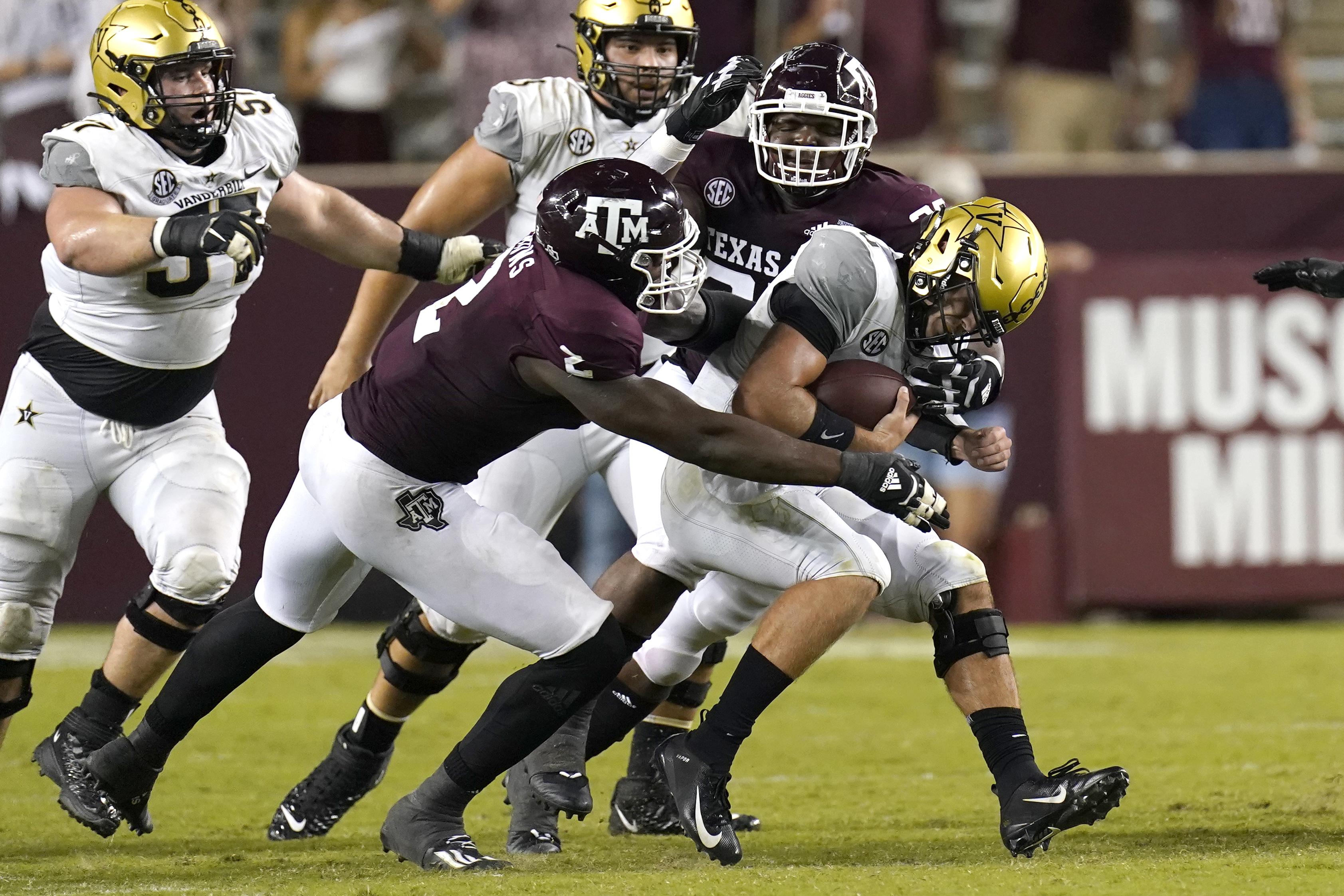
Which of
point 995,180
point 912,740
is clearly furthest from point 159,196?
point 995,180

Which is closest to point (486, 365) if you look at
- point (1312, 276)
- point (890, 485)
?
point (890, 485)

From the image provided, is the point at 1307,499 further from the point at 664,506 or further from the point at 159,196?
the point at 159,196

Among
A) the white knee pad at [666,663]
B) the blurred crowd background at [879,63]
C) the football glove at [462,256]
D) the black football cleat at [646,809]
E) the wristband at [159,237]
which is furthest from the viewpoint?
the blurred crowd background at [879,63]

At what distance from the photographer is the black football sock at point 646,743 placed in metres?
4.76

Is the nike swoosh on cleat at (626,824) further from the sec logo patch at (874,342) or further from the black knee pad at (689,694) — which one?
the sec logo patch at (874,342)

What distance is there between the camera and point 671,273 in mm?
3859

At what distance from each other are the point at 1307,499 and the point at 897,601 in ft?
16.6

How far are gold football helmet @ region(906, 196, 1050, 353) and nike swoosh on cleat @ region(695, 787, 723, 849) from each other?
1135mm

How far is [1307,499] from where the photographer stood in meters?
8.73

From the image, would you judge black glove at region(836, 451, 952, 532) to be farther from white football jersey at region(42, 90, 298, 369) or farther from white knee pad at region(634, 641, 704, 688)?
white football jersey at region(42, 90, 298, 369)

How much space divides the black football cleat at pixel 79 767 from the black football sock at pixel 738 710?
141 centimetres

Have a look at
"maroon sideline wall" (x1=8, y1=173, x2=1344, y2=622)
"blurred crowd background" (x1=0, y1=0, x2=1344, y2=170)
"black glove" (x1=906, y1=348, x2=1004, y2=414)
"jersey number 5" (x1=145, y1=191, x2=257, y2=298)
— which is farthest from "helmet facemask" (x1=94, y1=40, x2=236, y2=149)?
"blurred crowd background" (x1=0, y1=0, x2=1344, y2=170)

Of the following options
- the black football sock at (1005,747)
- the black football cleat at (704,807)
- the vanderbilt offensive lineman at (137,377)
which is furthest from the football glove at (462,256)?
the black football sock at (1005,747)

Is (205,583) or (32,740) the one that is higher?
(205,583)
